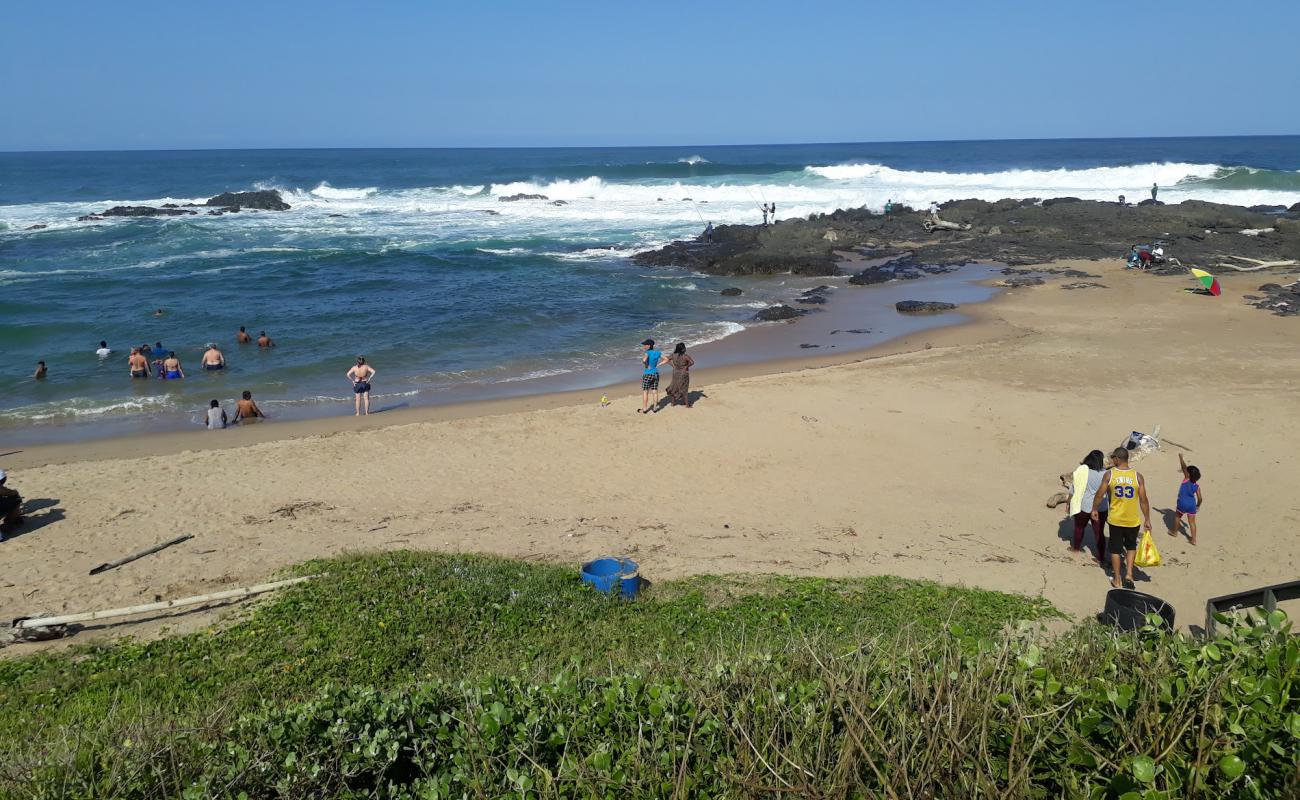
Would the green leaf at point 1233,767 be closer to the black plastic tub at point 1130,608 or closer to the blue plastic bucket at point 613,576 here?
the black plastic tub at point 1130,608

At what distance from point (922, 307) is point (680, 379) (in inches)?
476

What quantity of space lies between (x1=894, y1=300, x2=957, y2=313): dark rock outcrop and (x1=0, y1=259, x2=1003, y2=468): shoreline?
27cm

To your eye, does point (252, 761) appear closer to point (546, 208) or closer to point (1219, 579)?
point (1219, 579)

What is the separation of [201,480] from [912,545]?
9.96 m

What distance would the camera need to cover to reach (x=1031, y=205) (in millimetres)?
45500

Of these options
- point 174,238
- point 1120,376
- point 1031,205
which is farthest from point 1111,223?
point 174,238

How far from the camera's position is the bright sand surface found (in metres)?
9.50

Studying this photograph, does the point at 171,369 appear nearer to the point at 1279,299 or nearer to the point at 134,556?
the point at 134,556

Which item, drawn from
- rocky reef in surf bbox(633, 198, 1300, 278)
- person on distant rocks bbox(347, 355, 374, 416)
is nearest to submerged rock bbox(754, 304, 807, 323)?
rocky reef in surf bbox(633, 198, 1300, 278)

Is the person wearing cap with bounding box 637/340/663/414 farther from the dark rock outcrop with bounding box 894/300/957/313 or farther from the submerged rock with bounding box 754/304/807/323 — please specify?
the dark rock outcrop with bounding box 894/300/957/313

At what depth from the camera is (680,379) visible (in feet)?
50.9

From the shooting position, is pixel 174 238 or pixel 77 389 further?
pixel 174 238

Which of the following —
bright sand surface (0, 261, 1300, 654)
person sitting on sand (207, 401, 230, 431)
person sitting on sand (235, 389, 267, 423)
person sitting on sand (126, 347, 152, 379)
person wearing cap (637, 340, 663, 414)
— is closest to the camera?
bright sand surface (0, 261, 1300, 654)

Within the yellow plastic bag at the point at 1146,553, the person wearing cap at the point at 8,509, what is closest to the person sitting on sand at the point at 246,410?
the person wearing cap at the point at 8,509
